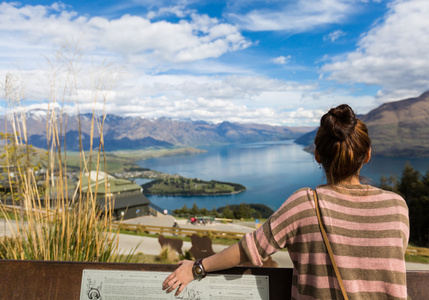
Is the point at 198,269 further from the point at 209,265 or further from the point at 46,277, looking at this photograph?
the point at 46,277

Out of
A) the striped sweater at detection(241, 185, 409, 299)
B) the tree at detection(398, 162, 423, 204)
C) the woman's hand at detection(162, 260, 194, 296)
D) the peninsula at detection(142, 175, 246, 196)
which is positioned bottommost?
the peninsula at detection(142, 175, 246, 196)

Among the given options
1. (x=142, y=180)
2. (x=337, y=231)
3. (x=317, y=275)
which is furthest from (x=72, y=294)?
(x=142, y=180)

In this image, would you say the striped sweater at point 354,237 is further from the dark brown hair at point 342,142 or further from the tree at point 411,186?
the tree at point 411,186

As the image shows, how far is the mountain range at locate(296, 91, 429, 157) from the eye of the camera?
103 m

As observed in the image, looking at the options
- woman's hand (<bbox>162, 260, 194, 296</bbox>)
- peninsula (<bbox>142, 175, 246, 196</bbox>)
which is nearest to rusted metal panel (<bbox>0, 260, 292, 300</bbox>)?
woman's hand (<bbox>162, 260, 194, 296</bbox>)

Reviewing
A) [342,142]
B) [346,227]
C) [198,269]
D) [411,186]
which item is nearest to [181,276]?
[198,269]

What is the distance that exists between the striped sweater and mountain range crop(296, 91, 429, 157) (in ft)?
276

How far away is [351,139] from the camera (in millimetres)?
1004

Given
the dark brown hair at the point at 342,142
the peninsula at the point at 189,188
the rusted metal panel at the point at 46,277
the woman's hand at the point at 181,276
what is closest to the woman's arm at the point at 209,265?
the woman's hand at the point at 181,276

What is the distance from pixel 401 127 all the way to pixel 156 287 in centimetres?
15144

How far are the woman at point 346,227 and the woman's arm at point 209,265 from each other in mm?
136

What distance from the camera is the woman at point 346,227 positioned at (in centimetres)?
100

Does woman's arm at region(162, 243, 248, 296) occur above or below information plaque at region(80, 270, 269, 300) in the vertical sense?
above

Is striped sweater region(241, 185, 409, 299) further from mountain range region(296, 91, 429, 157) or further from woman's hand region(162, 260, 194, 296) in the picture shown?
mountain range region(296, 91, 429, 157)
